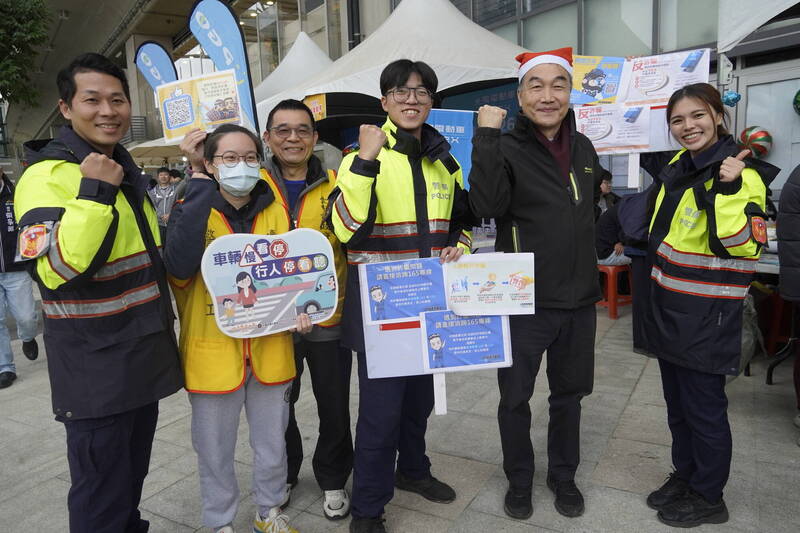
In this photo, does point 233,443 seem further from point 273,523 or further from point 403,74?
point 403,74

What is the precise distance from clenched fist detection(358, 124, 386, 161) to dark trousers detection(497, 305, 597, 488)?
0.99 m

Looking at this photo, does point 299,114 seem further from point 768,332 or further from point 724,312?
point 768,332

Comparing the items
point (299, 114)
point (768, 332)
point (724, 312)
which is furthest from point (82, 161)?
point (768, 332)

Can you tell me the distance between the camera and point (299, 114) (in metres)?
2.46

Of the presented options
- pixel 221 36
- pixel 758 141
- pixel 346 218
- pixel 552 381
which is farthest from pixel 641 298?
pixel 758 141

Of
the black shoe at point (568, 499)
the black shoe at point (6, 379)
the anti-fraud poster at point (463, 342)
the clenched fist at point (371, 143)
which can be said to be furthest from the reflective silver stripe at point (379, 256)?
the black shoe at point (6, 379)

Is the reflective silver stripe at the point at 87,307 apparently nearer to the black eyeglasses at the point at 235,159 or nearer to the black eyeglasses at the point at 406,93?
the black eyeglasses at the point at 235,159

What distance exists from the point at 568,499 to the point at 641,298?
3.44ft

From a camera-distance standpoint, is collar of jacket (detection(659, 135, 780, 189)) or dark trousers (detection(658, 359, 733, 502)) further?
dark trousers (detection(658, 359, 733, 502))

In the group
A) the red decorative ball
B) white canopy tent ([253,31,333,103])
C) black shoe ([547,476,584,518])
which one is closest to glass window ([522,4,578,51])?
the red decorative ball

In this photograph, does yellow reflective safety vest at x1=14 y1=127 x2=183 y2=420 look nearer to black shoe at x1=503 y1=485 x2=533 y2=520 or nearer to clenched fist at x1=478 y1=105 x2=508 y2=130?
clenched fist at x1=478 y1=105 x2=508 y2=130

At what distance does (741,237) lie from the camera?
211 cm

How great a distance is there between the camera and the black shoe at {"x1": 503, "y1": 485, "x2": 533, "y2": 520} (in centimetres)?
250

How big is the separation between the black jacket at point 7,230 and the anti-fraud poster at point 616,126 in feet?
16.6
